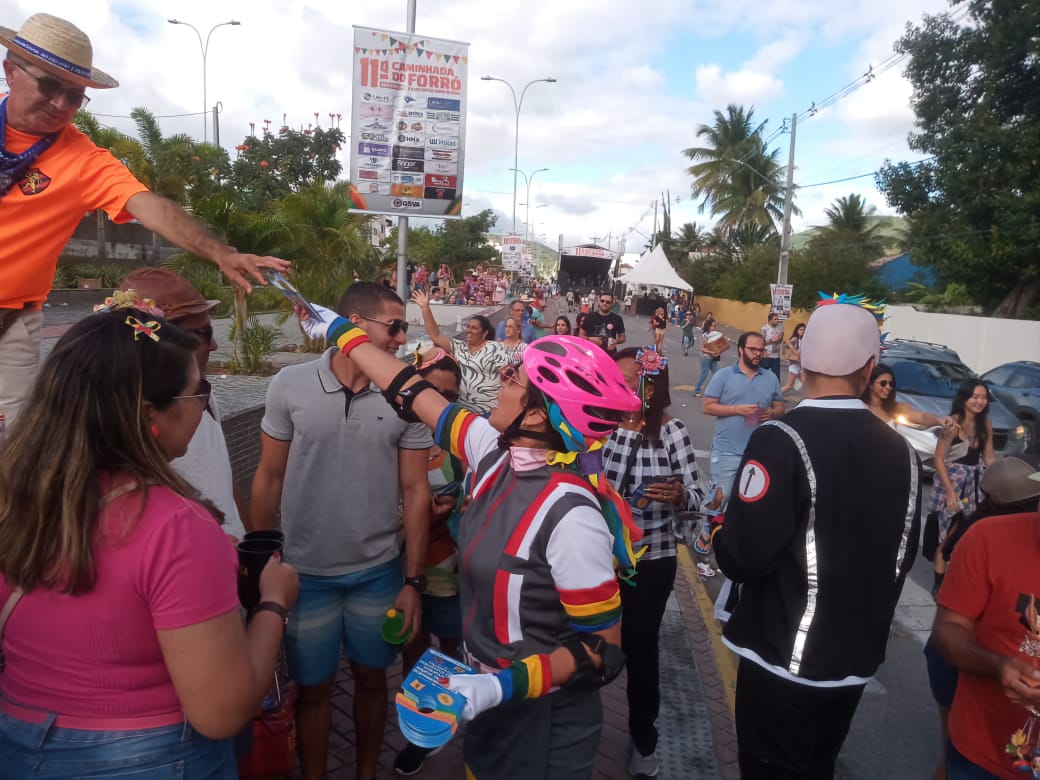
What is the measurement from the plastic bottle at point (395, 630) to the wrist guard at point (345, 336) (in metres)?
1.11

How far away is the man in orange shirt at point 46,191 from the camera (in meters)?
2.30

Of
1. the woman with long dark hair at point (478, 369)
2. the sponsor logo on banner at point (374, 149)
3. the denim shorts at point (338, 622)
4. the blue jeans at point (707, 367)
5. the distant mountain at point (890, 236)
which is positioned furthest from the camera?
the distant mountain at point (890, 236)

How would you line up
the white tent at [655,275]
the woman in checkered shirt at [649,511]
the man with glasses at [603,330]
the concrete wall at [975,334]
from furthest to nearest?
the white tent at [655,275]
the concrete wall at [975,334]
the man with glasses at [603,330]
the woman in checkered shirt at [649,511]

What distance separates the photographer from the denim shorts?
3025mm

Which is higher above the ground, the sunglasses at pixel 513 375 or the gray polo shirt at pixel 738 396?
the sunglasses at pixel 513 375

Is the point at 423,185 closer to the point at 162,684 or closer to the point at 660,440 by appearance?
the point at 660,440

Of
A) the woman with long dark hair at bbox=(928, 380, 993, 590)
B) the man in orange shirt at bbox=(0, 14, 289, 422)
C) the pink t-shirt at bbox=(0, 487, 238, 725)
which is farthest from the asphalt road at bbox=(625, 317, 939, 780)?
the man in orange shirt at bbox=(0, 14, 289, 422)

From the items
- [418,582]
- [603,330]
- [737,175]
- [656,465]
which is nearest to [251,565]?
[418,582]

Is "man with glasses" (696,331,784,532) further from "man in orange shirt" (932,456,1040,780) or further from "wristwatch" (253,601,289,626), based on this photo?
"wristwatch" (253,601,289,626)

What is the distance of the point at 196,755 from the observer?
1.70 meters

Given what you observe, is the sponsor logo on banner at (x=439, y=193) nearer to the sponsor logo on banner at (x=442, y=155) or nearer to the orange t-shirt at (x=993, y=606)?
the sponsor logo on banner at (x=442, y=155)

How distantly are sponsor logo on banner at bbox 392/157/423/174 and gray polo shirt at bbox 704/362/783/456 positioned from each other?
3213 mm

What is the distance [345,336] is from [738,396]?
4.56 m

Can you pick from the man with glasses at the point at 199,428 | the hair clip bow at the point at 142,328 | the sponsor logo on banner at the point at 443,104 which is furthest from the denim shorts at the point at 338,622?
the sponsor logo on banner at the point at 443,104
